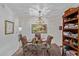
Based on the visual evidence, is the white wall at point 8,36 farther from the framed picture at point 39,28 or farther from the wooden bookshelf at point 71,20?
the wooden bookshelf at point 71,20

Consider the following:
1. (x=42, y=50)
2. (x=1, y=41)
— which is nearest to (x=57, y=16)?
(x=42, y=50)

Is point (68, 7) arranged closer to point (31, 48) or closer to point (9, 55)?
point (31, 48)

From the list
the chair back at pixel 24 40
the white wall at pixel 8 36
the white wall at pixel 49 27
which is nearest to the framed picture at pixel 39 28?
the white wall at pixel 49 27

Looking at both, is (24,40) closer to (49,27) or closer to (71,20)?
(49,27)

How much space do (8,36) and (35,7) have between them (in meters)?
0.61

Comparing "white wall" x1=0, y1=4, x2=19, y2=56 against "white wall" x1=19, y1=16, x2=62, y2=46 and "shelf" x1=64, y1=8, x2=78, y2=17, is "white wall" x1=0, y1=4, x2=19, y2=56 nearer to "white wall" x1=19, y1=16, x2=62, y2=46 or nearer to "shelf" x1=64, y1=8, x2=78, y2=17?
"white wall" x1=19, y1=16, x2=62, y2=46

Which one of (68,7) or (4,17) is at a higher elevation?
(68,7)

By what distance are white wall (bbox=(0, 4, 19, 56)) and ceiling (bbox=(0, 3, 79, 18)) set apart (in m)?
0.09

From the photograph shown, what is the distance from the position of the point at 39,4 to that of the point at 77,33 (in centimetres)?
72

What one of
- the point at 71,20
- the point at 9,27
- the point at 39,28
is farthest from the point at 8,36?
the point at 71,20

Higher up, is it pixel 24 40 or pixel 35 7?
pixel 35 7

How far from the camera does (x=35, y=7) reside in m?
2.24

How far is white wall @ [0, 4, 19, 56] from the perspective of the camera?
221 centimetres

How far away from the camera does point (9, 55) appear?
7.43 ft
